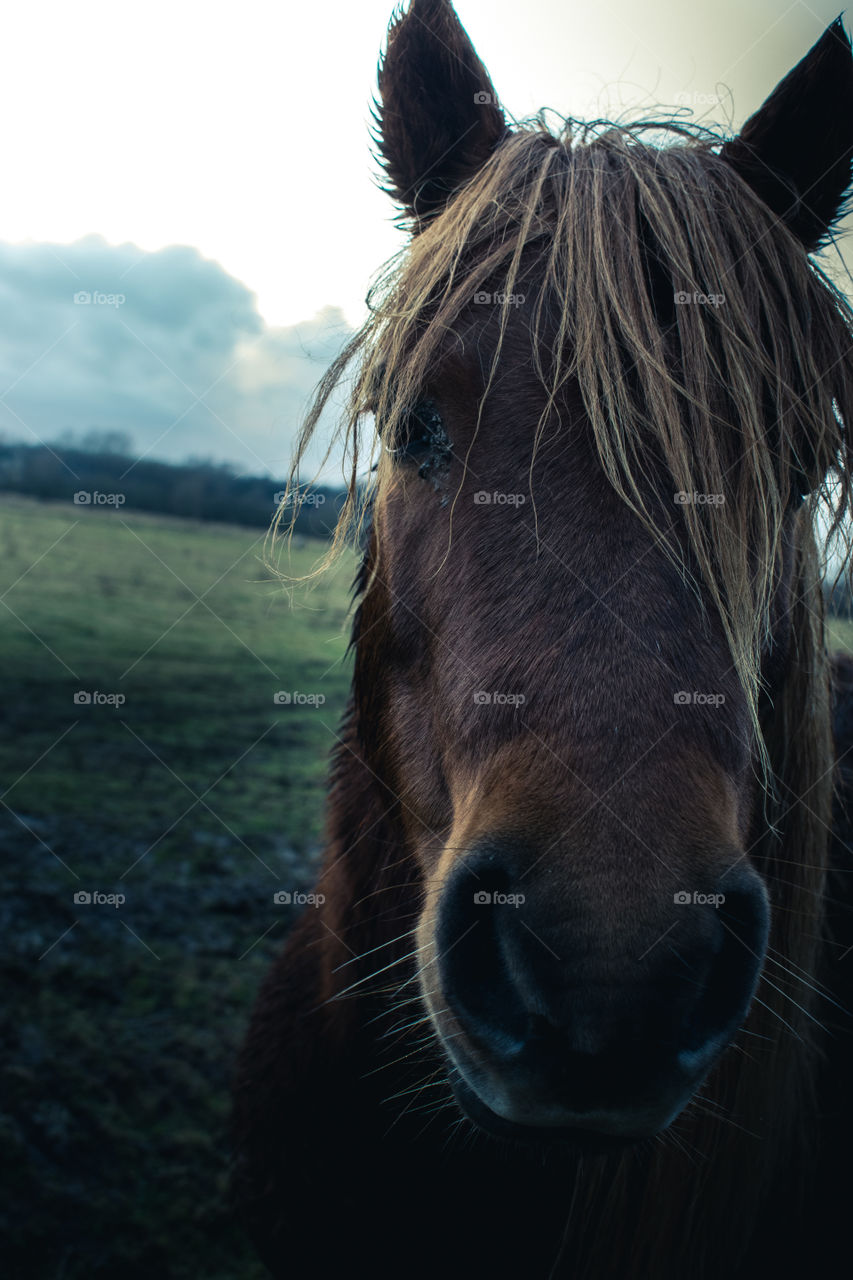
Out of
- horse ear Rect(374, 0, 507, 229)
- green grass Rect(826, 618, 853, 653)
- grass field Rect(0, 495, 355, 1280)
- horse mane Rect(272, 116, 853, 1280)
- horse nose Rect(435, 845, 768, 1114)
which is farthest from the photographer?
grass field Rect(0, 495, 355, 1280)

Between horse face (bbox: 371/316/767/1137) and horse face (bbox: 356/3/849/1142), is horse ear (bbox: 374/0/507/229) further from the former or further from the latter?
horse face (bbox: 371/316/767/1137)

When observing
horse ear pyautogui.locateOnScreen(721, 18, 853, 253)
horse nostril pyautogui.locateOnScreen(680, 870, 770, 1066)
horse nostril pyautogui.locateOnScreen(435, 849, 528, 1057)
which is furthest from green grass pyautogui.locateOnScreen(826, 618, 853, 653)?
horse nostril pyautogui.locateOnScreen(435, 849, 528, 1057)

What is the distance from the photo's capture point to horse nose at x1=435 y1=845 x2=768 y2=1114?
3.20 ft

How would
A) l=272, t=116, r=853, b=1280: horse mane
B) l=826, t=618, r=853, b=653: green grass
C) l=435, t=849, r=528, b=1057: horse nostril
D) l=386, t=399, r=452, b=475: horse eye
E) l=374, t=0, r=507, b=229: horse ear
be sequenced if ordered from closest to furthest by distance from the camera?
l=435, t=849, r=528, b=1057: horse nostril
l=272, t=116, r=853, b=1280: horse mane
l=386, t=399, r=452, b=475: horse eye
l=374, t=0, r=507, b=229: horse ear
l=826, t=618, r=853, b=653: green grass

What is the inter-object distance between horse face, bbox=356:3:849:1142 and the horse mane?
0.21ft

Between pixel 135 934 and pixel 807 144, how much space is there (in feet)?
16.1

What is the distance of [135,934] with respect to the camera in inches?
175

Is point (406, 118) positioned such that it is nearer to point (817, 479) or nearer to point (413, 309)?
point (413, 309)

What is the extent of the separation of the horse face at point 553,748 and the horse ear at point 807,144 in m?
0.01

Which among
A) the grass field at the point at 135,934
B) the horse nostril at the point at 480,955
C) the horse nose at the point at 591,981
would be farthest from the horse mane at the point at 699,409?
the grass field at the point at 135,934

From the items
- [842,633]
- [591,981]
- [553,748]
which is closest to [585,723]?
[553,748]

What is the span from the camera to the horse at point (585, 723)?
3.51ft

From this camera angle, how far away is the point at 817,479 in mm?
1697

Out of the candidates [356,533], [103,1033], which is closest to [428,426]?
[356,533]
